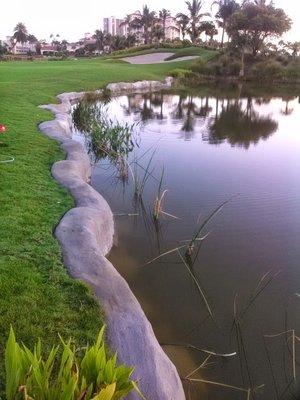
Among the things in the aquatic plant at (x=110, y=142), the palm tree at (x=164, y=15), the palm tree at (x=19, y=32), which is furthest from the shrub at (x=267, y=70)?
the palm tree at (x=19, y=32)

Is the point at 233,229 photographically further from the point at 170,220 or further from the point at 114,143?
the point at 114,143

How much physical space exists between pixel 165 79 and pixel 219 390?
29.7 meters

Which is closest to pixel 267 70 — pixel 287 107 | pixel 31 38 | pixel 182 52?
pixel 182 52

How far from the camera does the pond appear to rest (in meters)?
4.04

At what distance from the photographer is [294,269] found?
18.6 ft

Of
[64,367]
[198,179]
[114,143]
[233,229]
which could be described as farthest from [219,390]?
[114,143]

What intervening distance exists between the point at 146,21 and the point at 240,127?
2475 inches

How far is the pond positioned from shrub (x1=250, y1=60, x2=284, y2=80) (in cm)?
2622

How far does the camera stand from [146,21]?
72500 millimetres

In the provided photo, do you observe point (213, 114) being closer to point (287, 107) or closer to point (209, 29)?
point (287, 107)

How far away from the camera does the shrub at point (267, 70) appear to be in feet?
121

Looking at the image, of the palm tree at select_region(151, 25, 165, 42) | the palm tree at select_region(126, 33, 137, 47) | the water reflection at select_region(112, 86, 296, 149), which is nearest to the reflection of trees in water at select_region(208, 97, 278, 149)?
the water reflection at select_region(112, 86, 296, 149)

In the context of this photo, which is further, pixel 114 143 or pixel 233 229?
pixel 114 143

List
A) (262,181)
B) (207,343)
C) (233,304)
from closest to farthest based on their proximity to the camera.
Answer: (207,343) < (233,304) < (262,181)
